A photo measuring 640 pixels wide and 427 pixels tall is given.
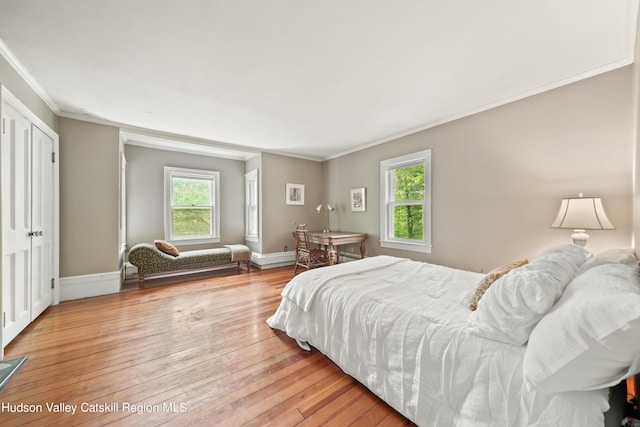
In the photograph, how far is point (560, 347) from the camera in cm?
82

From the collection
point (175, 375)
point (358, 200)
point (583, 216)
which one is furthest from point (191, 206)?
point (583, 216)

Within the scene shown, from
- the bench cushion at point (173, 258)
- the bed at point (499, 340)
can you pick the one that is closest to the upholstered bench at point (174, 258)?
the bench cushion at point (173, 258)

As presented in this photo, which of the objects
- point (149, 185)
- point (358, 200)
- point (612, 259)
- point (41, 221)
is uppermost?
point (149, 185)

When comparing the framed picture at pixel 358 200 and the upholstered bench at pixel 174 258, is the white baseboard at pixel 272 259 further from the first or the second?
the framed picture at pixel 358 200

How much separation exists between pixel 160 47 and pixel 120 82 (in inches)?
35.7

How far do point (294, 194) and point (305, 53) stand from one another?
11.6ft

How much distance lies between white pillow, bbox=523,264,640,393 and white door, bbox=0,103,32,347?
142 inches

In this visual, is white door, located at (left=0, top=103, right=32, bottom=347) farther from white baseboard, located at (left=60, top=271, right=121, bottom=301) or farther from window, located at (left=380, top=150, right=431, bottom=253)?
window, located at (left=380, top=150, right=431, bottom=253)

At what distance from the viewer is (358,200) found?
4.77 metres

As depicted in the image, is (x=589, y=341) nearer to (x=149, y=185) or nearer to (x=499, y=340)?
(x=499, y=340)

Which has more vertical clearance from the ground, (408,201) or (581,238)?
(408,201)

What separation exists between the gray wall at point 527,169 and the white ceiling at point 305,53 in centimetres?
23

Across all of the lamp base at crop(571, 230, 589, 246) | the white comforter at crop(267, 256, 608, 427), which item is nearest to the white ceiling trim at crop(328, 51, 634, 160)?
the lamp base at crop(571, 230, 589, 246)

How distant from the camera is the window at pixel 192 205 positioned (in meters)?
4.71
